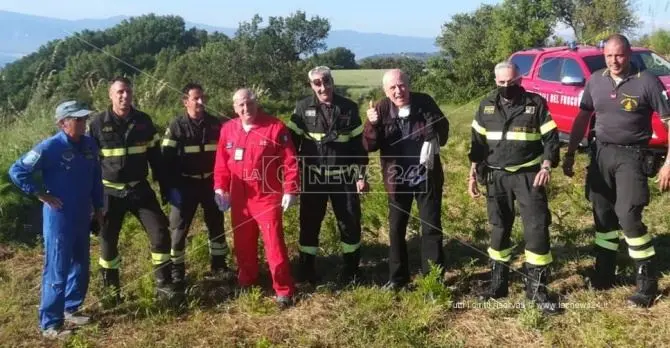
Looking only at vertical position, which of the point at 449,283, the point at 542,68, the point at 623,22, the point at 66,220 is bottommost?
the point at 449,283

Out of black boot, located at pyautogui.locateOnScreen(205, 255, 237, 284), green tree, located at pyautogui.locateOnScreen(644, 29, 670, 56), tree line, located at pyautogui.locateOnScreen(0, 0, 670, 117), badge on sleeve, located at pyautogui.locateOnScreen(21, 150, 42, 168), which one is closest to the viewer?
badge on sleeve, located at pyautogui.locateOnScreen(21, 150, 42, 168)

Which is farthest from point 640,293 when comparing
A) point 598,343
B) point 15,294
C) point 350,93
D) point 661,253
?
point 350,93

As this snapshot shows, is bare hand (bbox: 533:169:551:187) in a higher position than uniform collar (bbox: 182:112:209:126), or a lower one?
lower

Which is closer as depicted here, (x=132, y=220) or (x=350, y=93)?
(x=132, y=220)

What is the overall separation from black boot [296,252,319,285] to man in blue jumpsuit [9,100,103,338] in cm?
186

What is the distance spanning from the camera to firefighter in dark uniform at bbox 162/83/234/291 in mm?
4965

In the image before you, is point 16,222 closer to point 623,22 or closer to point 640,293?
point 640,293

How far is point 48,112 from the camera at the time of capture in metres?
10.8

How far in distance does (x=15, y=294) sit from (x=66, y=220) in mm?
1465

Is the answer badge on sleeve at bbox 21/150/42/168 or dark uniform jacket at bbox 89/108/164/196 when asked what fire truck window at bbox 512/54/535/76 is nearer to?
dark uniform jacket at bbox 89/108/164/196

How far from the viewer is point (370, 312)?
447 cm

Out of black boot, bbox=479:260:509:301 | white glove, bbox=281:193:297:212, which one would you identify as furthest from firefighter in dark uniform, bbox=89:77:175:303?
black boot, bbox=479:260:509:301

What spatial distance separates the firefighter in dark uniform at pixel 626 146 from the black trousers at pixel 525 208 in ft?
1.79

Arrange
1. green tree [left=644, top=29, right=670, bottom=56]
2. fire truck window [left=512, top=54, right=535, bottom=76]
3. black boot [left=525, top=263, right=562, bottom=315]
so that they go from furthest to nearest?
green tree [left=644, top=29, right=670, bottom=56], fire truck window [left=512, top=54, right=535, bottom=76], black boot [left=525, top=263, right=562, bottom=315]
